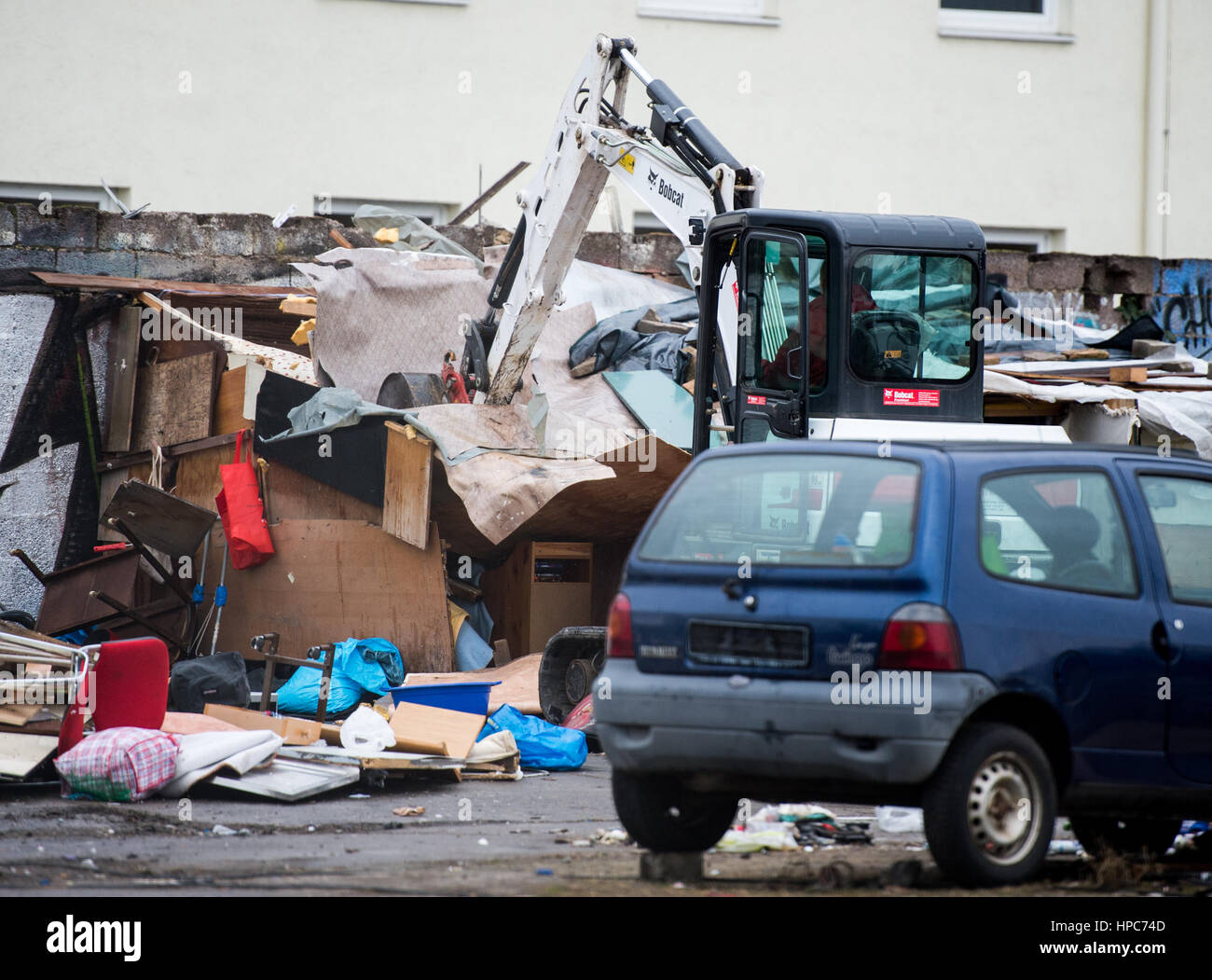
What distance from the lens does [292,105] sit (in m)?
16.8

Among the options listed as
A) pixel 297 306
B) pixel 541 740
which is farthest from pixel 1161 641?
pixel 297 306

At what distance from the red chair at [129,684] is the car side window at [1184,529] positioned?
15.9 ft

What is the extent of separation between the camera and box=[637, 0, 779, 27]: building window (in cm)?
1767

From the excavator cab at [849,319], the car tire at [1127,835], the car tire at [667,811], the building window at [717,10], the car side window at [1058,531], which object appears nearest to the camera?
the car side window at [1058,531]

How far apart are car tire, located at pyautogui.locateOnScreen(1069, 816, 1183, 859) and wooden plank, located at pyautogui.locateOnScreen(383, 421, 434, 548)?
5.59 meters

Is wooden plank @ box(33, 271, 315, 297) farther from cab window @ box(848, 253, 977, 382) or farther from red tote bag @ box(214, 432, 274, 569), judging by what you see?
cab window @ box(848, 253, 977, 382)

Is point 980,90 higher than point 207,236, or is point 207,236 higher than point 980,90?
point 980,90

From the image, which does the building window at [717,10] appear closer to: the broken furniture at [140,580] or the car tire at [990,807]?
the broken furniture at [140,580]

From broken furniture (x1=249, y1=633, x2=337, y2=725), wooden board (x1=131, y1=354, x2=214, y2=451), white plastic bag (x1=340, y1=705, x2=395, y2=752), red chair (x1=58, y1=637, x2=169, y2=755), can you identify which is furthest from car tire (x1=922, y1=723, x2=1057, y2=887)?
wooden board (x1=131, y1=354, x2=214, y2=451)

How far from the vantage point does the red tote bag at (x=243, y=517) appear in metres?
11.2

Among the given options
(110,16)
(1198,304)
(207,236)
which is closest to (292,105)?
(110,16)

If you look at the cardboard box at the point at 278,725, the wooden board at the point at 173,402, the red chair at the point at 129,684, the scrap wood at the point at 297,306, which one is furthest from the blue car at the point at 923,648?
the scrap wood at the point at 297,306

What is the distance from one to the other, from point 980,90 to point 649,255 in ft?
20.5
